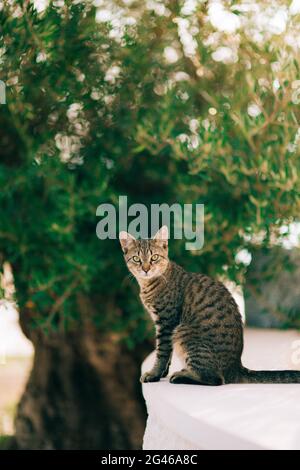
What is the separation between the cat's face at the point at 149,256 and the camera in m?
4.85

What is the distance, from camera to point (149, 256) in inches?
191

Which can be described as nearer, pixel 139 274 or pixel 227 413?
pixel 227 413

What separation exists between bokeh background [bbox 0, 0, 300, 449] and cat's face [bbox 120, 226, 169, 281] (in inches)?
37.9

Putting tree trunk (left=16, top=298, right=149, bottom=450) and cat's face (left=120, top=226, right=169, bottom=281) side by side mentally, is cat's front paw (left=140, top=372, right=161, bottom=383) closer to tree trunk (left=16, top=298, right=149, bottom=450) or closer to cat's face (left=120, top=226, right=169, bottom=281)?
cat's face (left=120, top=226, right=169, bottom=281)

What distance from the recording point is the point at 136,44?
676 centimetres

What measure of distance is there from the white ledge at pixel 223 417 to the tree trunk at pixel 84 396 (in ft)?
11.4

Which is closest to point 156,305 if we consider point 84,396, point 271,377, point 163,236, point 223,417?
point 163,236

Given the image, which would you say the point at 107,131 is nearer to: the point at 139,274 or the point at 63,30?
the point at 63,30

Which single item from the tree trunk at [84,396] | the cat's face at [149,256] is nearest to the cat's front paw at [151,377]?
the cat's face at [149,256]

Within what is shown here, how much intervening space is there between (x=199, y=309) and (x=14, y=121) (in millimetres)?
2821

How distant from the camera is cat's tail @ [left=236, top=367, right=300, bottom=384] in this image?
15.3ft

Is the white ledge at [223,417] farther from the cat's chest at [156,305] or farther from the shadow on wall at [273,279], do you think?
the shadow on wall at [273,279]

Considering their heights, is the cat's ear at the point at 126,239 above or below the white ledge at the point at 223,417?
above

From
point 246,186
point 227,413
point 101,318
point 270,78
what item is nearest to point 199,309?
point 227,413
